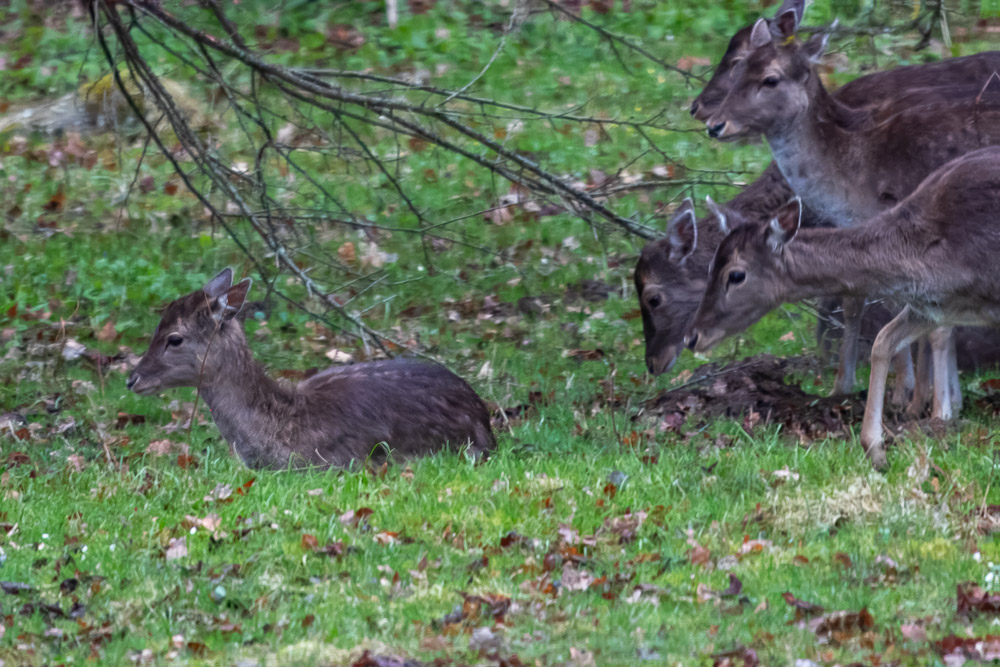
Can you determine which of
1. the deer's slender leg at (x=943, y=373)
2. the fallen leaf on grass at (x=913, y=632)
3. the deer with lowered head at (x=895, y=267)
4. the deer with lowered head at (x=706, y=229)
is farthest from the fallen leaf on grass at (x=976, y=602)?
the deer with lowered head at (x=706, y=229)

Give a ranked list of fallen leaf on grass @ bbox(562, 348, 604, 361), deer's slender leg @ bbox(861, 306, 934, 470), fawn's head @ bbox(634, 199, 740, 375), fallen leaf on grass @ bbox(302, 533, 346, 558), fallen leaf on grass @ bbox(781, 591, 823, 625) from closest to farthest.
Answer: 1. fallen leaf on grass @ bbox(781, 591, 823, 625)
2. fallen leaf on grass @ bbox(302, 533, 346, 558)
3. deer's slender leg @ bbox(861, 306, 934, 470)
4. fawn's head @ bbox(634, 199, 740, 375)
5. fallen leaf on grass @ bbox(562, 348, 604, 361)

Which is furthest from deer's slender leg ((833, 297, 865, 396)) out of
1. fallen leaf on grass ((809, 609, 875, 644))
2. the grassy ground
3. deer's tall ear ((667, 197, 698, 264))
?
fallen leaf on grass ((809, 609, 875, 644))

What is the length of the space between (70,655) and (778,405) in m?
5.35

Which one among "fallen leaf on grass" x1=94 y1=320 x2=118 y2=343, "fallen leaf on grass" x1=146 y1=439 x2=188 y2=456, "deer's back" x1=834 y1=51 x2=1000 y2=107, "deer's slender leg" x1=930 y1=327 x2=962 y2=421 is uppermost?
"deer's back" x1=834 y1=51 x2=1000 y2=107

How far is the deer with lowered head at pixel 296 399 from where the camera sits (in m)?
8.73

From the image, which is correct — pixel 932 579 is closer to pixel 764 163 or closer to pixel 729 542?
pixel 729 542

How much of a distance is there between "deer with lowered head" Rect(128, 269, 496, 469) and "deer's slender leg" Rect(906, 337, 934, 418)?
2.76m

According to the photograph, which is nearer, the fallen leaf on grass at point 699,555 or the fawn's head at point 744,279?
the fallen leaf on grass at point 699,555

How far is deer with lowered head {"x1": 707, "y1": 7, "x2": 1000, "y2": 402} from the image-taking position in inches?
376

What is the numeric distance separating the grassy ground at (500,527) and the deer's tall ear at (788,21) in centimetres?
240

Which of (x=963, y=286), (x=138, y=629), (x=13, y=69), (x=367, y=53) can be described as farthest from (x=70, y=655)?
(x=13, y=69)

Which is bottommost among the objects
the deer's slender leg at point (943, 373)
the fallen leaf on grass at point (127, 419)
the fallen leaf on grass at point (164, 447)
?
the fallen leaf on grass at point (127, 419)

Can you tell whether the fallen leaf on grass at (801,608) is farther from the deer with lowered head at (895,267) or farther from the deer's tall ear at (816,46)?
the deer's tall ear at (816,46)

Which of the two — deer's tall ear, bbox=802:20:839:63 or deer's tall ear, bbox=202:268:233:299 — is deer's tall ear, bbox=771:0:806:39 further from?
deer's tall ear, bbox=202:268:233:299
